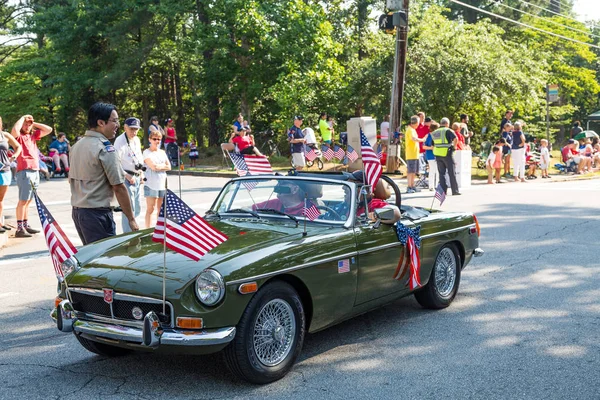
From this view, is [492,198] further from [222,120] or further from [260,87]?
[222,120]

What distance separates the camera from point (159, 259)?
479 cm

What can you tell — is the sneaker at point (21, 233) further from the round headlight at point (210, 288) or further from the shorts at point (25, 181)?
the round headlight at point (210, 288)

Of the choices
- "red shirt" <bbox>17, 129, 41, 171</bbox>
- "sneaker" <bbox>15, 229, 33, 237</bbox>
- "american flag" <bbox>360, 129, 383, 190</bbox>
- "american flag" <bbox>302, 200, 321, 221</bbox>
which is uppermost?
"red shirt" <bbox>17, 129, 41, 171</bbox>

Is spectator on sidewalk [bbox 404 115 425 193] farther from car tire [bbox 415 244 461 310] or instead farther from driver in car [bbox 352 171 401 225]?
driver in car [bbox 352 171 401 225]

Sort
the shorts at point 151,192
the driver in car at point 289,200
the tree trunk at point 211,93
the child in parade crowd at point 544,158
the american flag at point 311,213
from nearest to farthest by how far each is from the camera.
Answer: the american flag at point 311,213, the driver in car at point 289,200, the shorts at point 151,192, the child in parade crowd at point 544,158, the tree trunk at point 211,93

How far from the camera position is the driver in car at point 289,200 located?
582 centimetres

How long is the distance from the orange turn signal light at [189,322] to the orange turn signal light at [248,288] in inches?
13.1

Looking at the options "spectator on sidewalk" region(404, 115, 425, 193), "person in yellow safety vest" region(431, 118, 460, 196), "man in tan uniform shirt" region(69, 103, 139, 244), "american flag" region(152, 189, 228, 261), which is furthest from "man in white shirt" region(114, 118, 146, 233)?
"spectator on sidewalk" region(404, 115, 425, 193)

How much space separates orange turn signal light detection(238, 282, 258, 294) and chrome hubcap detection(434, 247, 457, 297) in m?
2.63

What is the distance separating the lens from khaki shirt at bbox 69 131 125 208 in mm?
5887

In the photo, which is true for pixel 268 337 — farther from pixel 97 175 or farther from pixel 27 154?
pixel 27 154

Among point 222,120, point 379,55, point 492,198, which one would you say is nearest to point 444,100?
point 379,55

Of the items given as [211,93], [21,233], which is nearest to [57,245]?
[21,233]

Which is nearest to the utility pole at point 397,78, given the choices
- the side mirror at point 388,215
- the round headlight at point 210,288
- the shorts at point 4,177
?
the shorts at point 4,177
